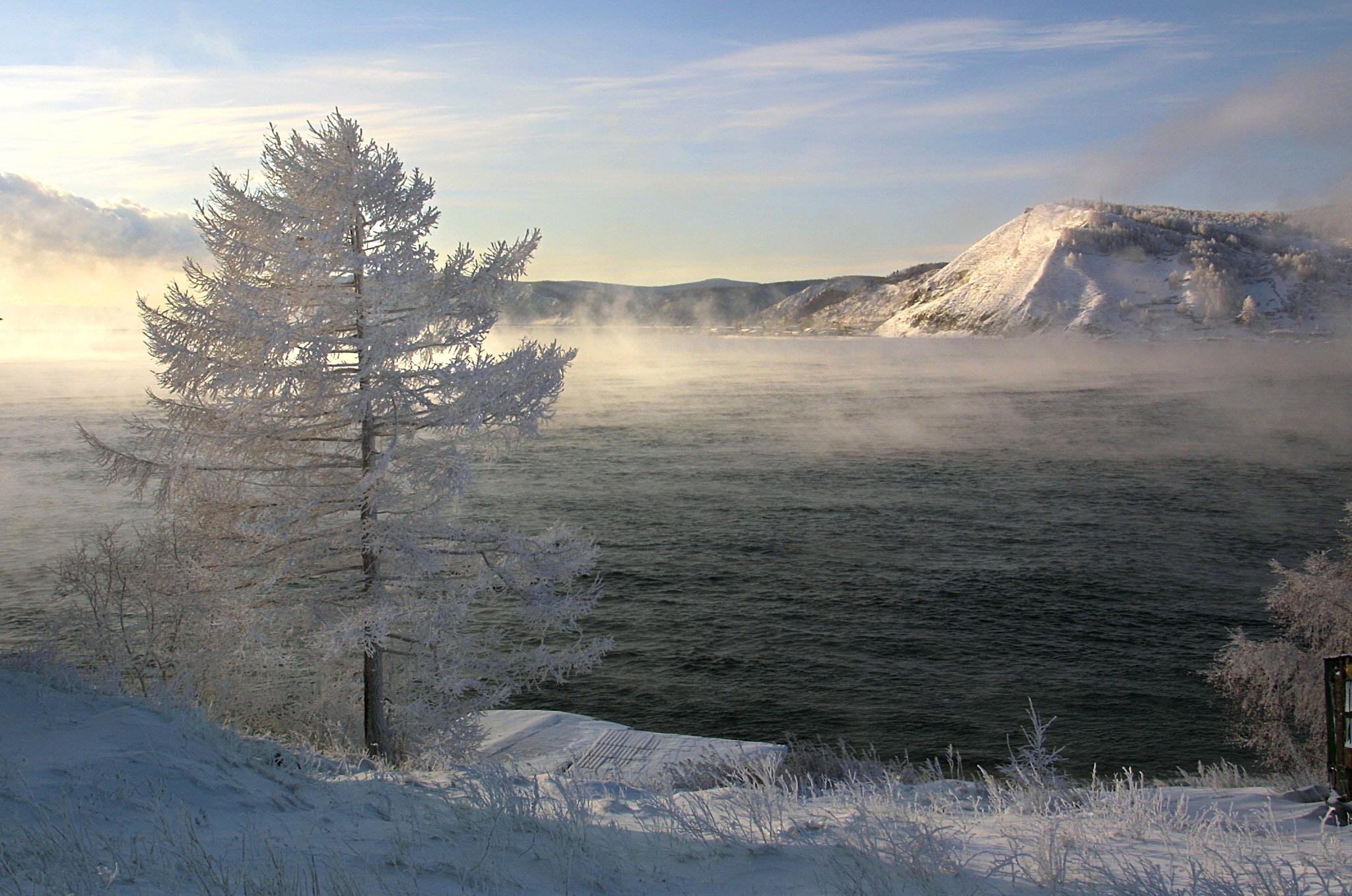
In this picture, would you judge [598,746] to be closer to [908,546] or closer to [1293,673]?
[1293,673]

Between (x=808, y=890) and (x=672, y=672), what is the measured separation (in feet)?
60.5

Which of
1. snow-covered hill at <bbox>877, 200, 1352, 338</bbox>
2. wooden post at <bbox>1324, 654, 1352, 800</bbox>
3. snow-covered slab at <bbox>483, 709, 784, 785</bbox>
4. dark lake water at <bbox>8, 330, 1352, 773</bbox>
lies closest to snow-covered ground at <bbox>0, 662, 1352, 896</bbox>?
wooden post at <bbox>1324, 654, 1352, 800</bbox>

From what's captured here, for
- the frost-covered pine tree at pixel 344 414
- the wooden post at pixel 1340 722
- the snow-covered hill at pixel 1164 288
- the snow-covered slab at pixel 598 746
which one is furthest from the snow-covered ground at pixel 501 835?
the snow-covered hill at pixel 1164 288

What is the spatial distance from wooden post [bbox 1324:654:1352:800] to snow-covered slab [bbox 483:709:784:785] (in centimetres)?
821

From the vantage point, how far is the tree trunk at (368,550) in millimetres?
12758

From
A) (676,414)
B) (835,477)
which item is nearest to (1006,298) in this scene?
(676,414)

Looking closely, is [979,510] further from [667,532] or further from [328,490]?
[328,490]

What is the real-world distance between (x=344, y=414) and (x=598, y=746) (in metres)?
8.70

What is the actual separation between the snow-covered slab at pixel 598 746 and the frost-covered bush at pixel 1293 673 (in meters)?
11.2

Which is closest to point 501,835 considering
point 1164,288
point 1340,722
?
point 1340,722

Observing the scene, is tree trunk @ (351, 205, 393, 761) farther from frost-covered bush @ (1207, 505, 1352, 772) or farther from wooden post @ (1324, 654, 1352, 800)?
frost-covered bush @ (1207, 505, 1352, 772)

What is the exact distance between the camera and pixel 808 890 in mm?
5297

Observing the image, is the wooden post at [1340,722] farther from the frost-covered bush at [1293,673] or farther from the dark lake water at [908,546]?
the frost-covered bush at [1293,673]

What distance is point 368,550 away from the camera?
1333cm
